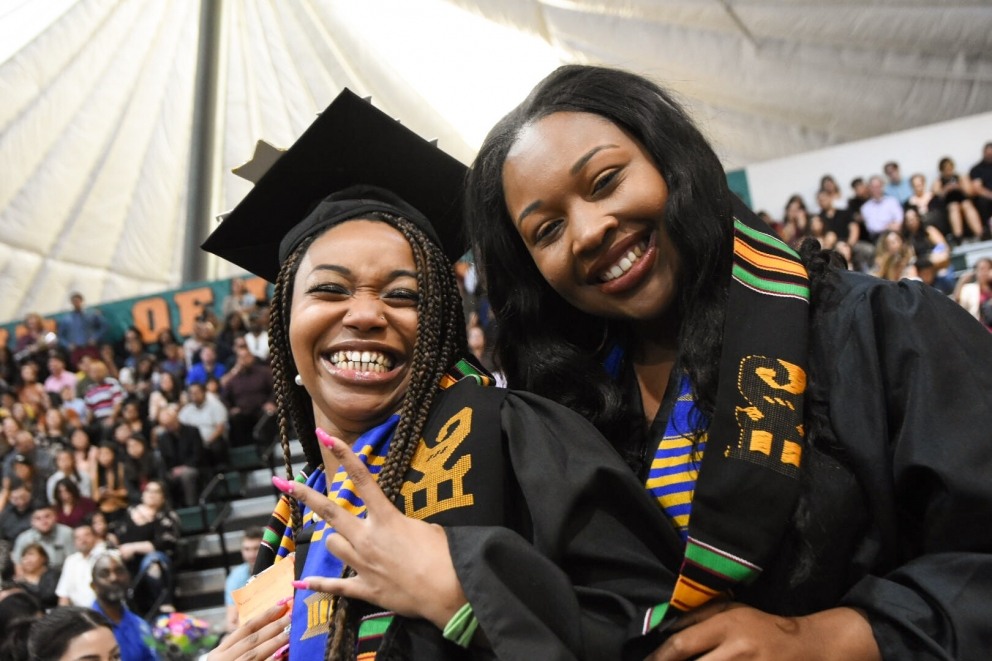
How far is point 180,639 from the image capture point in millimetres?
5836

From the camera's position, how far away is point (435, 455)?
1.74m

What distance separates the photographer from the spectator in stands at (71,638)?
367 cm

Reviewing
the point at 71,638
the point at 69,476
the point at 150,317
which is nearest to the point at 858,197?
the point at 69,476

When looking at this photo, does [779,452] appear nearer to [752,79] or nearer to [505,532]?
[505,532]

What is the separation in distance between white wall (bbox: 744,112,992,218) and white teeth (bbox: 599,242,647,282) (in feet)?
30.3

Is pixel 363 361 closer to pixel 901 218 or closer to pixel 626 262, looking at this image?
pixel 626 262

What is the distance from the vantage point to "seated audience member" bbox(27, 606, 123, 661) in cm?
367

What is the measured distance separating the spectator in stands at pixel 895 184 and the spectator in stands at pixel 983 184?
57 cm

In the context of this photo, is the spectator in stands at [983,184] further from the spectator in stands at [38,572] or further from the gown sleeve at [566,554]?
the gown sleeve at [566,554]

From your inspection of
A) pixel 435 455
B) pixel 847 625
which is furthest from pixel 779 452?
pixel 435 455

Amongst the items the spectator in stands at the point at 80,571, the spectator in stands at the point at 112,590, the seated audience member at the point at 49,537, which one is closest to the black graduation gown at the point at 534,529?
the spectator in stands at the point at 112,590

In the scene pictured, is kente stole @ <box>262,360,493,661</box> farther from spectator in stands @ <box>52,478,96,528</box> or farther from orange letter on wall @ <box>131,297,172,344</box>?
orange letter on wall @ <box>131,297,172,344</box>

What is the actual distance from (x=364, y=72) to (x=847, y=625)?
1353 centimetres

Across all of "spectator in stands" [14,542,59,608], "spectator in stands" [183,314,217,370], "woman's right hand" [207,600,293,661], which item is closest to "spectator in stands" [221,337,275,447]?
"spectator in stands" [183,314,217,370]
